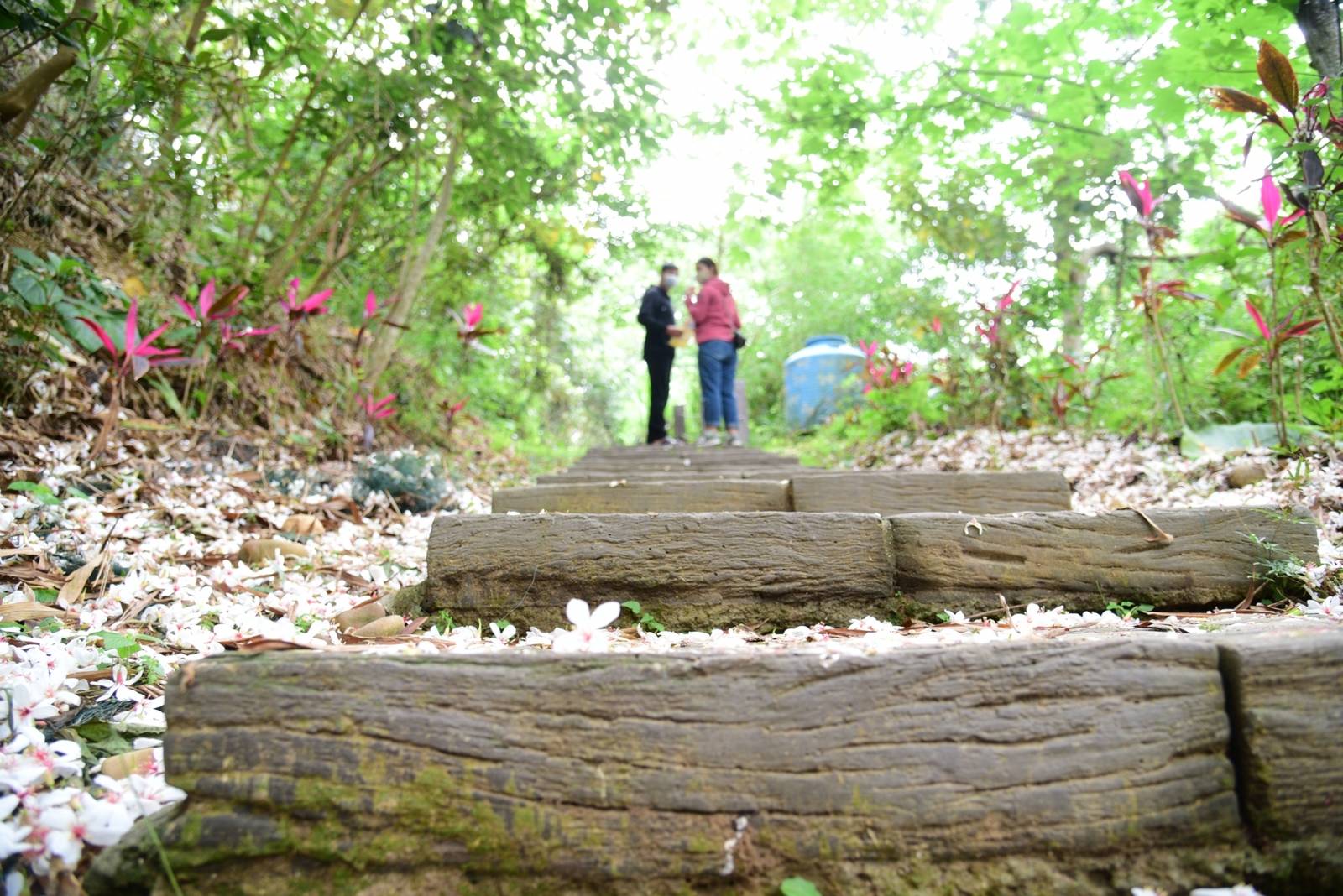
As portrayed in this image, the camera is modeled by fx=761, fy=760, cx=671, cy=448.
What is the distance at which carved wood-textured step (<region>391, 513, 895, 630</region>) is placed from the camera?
150 cm

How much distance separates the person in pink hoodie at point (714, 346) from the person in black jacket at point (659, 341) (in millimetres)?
243

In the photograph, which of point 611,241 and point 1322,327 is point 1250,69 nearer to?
point 1322,327

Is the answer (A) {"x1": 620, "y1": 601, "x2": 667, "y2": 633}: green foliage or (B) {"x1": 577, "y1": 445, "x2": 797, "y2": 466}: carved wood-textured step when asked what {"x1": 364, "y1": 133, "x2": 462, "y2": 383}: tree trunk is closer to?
(B) {"x1": 577, "y1": 445, "x2": 797, "y2": 466}: carved wood-textured step

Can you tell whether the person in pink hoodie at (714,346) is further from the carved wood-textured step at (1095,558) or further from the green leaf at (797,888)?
the green leaf at (797,888)

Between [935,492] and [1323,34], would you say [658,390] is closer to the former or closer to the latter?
[935,492]

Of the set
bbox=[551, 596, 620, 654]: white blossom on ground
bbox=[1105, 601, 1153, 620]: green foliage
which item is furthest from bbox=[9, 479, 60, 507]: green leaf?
bbox=[1105, 601, 1153, 620]: green foliage

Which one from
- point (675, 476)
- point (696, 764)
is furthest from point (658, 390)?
point (696, 764)

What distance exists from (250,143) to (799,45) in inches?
152

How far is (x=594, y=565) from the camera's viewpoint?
1532 mm

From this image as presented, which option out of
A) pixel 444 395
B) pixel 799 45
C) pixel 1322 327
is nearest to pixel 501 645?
pixel 1322 327

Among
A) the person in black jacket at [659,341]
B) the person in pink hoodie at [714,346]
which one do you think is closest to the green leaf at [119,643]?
the person in pink hoodie at [714,346]

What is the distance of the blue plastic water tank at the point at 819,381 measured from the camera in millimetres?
8508

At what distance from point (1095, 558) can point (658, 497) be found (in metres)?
1.23

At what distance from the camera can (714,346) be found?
5805 mm
